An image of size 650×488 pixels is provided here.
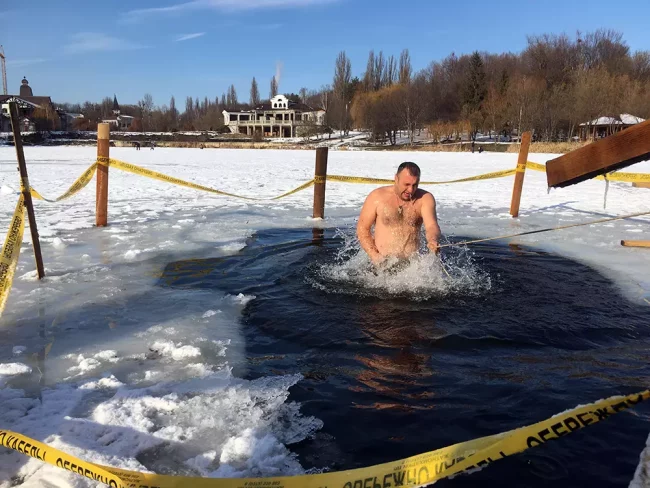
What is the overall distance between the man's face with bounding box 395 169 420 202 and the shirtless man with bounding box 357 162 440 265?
3cm

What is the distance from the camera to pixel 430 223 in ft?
16.7

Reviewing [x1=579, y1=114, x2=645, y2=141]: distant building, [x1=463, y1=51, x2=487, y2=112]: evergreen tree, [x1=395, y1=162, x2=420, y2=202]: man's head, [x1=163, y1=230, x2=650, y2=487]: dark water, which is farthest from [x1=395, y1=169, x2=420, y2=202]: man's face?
[x1=463, y1=51, x2=487, y2=112]: evergreen tree

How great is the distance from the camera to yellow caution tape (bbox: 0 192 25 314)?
364 centimetres

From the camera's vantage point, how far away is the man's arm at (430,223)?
4.99 m

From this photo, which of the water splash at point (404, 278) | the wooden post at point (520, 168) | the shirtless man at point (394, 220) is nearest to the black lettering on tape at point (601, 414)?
the water splash at point (404, 278)

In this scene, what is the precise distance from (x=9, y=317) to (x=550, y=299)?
4.60 meters

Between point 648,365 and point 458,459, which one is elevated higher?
point 458,459

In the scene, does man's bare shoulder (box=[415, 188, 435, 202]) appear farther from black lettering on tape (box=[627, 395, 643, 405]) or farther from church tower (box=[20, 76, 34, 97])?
church tower (box=[20, 76, 34, 97])

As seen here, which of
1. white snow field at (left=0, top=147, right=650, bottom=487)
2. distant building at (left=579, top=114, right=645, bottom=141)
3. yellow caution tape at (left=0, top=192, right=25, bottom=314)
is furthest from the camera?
distant building at (left=579, top=114, right=645, bottom=141)

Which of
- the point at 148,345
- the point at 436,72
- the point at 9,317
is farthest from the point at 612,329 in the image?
the point at 436,72

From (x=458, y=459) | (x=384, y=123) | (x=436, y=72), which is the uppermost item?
(x=436, y=72)

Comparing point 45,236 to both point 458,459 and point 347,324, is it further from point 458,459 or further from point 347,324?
point 458,459

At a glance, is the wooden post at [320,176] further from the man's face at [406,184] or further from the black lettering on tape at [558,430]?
the black lettering on tape at [558,430]

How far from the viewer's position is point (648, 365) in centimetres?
329
